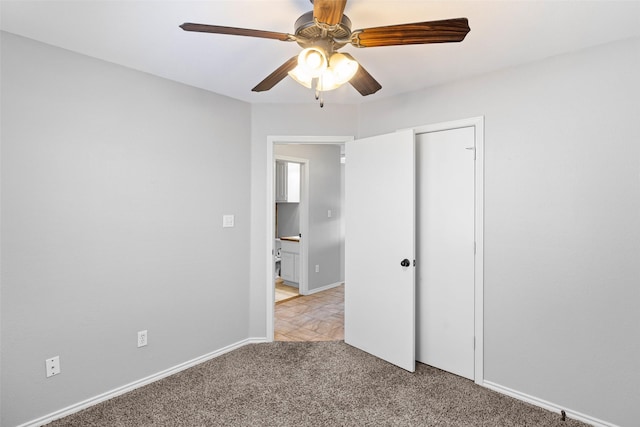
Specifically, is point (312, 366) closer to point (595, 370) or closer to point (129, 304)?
point (129, 304)

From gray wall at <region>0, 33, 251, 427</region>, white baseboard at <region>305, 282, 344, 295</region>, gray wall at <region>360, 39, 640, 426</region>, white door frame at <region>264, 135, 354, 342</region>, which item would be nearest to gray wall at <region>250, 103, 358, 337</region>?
white door frame at <region>264, 135, 354, 342</region>

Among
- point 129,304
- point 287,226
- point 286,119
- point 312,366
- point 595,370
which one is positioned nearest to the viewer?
point 595,370

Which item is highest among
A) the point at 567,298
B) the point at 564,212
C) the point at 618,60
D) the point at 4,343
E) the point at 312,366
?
the point at 618,60

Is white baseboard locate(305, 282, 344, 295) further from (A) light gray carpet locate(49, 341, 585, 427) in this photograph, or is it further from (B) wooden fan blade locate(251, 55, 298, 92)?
(B) wooden fan blade locate(251, 55, 298, 92)

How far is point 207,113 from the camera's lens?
2.97m

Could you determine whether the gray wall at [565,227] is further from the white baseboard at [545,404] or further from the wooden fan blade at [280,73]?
the wooden fan blade at [280,73]

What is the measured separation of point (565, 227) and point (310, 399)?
207 centimetres

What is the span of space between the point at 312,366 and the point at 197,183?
71.9 inches

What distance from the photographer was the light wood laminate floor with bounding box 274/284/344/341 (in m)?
3.57

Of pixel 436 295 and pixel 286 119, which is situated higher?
pixel 286 119

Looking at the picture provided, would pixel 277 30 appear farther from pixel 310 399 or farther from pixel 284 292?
pixel 284 292

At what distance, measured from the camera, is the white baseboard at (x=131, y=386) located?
213cm

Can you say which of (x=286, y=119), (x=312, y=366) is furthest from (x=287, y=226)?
(x=312, y=366)

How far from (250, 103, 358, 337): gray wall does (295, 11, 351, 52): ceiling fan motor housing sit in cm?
168
